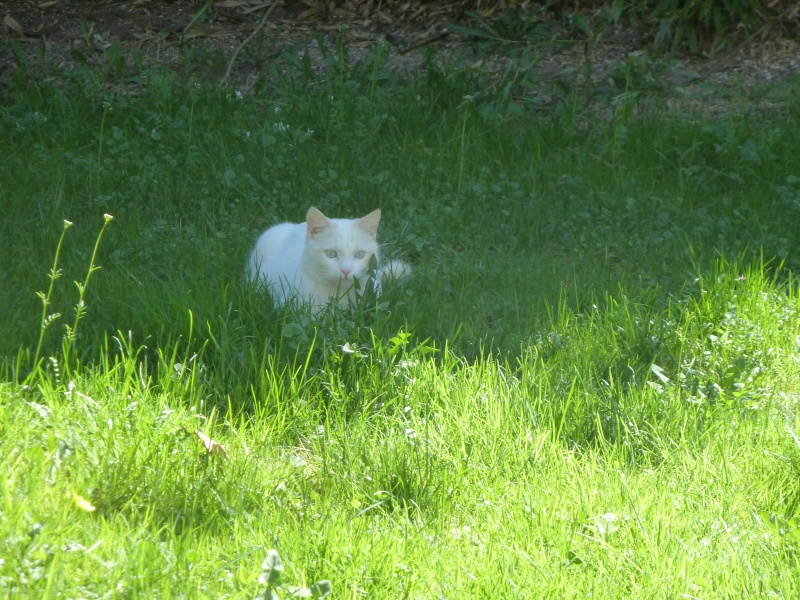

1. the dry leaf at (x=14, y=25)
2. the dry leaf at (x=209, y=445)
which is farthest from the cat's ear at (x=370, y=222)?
the dry leaf at (x=14, y=25)

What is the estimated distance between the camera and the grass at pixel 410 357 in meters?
2.22

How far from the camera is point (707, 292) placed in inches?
142

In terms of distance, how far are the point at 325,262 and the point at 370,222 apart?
0.85 feet

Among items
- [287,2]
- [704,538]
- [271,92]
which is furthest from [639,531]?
[287,2]

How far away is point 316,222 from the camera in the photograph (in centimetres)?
380

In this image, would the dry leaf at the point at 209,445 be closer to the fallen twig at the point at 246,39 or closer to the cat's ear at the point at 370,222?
the cat's ear at the point at 370,222

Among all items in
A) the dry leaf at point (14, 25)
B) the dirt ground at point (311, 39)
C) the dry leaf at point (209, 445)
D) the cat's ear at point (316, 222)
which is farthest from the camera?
the dry leaf at point (14, 25)

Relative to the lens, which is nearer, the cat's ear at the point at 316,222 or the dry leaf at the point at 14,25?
the cat's ear at the point at 316,222

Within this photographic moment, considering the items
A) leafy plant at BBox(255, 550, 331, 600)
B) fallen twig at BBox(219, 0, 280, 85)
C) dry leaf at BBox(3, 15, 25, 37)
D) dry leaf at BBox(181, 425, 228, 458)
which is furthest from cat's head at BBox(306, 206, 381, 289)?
dry leaf at BBox(3, 15, 25, 37)

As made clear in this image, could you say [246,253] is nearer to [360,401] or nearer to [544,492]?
[360,401]

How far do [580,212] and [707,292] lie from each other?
122cm

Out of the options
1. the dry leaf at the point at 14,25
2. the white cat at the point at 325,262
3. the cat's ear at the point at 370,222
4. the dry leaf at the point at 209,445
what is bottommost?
the dry leaf at the point at 209,445

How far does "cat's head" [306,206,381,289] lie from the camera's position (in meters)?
3.81

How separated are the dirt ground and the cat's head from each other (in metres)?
2.57
